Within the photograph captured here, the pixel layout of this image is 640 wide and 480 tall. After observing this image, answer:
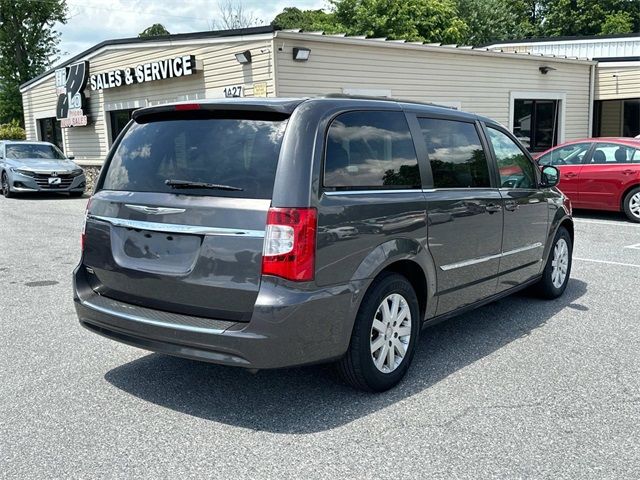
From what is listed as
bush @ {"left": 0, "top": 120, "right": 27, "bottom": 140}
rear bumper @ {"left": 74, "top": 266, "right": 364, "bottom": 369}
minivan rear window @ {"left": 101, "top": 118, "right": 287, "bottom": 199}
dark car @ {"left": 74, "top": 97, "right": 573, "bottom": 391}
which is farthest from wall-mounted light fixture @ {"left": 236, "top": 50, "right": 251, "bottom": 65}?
bush @ {"left": 0, "top": 120, "right": 27, "bottom": 140}

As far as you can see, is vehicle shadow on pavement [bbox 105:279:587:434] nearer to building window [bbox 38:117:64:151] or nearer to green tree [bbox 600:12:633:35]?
building window [bbox 38:117:64:151]

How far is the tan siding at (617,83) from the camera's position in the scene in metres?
20.4

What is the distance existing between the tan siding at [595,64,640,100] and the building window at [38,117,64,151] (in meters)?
18.6

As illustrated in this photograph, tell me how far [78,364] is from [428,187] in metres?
2.68

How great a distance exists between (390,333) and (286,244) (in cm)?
103

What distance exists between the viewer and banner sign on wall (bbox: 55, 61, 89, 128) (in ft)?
63.9

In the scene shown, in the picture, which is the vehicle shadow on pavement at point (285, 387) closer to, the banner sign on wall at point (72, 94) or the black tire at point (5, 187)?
the black tire at point (5, 187)

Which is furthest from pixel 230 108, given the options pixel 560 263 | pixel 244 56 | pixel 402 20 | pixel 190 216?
pixel 402 20

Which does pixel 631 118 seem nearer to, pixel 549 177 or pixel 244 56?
pixel 244 56

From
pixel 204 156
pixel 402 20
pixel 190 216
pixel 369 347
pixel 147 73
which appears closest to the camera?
pixel 190 216

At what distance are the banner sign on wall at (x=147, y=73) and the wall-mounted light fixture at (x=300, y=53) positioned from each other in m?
3.04

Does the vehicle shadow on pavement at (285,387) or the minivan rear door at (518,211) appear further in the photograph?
the minivan rear door at (518,211)

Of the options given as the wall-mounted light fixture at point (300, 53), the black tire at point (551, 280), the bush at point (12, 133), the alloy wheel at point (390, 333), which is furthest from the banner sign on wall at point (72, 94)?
the alloy wheel at point (390, 333)

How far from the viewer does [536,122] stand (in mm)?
19672
